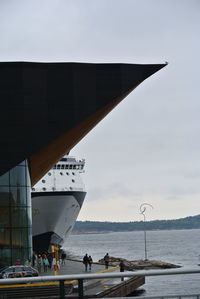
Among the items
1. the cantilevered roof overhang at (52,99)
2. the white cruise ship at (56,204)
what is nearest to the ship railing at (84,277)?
the cantilevered roof overhang at (52,99)

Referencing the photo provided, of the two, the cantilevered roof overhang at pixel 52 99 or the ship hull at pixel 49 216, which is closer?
the cantilevered roof overhang at pixel 52 99

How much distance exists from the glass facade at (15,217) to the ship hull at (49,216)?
91.6 feet

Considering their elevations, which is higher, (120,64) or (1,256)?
(120,64)

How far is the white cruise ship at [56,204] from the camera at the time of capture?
60875 millimetres

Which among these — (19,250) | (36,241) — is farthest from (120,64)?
(36,241)

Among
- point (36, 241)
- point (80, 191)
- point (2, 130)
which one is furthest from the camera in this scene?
point (80, 191)

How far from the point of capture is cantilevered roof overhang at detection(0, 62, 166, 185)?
29.8 m

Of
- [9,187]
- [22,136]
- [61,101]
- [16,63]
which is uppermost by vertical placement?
[16,63]

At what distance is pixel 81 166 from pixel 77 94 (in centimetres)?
4075

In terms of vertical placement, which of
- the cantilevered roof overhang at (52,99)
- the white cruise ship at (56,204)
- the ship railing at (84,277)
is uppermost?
the cantilevered roof overhang at (52,99)

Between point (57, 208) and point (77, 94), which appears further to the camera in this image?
point (57, 208)

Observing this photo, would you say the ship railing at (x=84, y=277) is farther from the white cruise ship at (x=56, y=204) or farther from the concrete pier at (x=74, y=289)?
the white cruise ship at (x=56, y=204)

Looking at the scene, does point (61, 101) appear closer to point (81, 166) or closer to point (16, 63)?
point (16, 63)

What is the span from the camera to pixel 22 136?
29781mm
